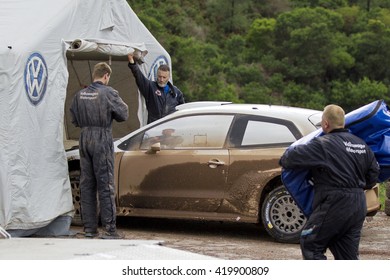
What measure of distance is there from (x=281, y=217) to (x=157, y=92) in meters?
3.11

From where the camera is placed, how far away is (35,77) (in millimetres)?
10406

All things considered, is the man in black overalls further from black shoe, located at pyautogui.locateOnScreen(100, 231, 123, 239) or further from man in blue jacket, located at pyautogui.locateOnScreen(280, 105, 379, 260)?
man in blue jacket, located at pyautogui.locateOnScreen(280, 105, 379, 260)

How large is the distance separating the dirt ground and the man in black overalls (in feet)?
1.66

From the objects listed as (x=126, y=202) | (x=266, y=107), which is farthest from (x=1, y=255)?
(x=266, y=107)

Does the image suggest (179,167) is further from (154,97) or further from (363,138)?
(363,138)

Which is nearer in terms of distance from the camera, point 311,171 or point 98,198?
point 311,171

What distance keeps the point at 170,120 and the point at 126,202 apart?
118 centimetres

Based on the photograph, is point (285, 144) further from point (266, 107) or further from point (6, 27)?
point (6, 27)

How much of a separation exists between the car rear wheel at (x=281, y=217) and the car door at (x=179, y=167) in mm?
617

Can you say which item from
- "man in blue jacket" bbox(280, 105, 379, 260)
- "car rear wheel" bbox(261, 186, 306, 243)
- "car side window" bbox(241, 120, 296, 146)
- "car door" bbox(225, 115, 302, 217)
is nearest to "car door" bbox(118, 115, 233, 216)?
"car door" bbox(225, 115, 302, 217)

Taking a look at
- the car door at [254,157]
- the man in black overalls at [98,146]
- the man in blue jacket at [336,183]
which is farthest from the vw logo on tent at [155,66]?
the man in blue jacket at [336,183]

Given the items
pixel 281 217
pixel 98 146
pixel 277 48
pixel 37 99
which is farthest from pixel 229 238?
pixel 277 48

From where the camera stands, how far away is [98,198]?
10484 millimetres
